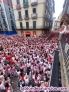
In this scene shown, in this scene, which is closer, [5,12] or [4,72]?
[4,72]

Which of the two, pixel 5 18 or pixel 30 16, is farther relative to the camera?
pixel 5 18

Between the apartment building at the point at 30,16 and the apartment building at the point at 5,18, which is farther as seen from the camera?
the apartment building at the point at 5,18

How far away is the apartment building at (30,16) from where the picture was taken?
22375mm

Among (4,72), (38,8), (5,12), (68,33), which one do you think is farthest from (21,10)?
(4,72)

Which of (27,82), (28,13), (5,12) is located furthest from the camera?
(5,12)

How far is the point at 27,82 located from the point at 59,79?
2421 mm

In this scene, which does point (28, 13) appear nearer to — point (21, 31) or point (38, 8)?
point (38, 8)

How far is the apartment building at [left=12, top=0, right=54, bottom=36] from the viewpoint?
22375mm

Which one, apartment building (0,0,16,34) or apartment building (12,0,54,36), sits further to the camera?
apartment building (0,0,16,34)

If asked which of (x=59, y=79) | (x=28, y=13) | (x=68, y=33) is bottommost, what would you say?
(x=59, y=79)

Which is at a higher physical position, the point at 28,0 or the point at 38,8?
the point at 28,0

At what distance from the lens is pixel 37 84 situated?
5.91 meters

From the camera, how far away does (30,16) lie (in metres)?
23.7

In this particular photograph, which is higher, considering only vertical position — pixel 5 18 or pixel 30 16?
pixel 30 16
